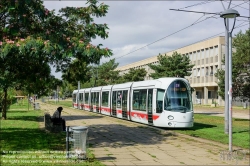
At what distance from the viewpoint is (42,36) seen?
10266 mm

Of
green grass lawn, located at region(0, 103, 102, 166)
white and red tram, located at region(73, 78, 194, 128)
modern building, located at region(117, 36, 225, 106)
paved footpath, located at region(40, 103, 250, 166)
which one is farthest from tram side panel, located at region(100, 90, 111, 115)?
modern building, located at region(117, 36, 225, 106)

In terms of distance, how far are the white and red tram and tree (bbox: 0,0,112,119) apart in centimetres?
649

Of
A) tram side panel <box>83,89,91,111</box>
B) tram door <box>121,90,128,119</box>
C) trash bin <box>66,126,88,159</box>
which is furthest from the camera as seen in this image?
tram side panel <box>83,89,91,111</box>

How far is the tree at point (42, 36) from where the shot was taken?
9500 millimetres

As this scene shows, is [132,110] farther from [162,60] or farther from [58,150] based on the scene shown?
[162,60]

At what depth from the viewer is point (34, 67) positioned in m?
12.7

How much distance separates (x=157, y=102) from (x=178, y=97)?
1.26 metres

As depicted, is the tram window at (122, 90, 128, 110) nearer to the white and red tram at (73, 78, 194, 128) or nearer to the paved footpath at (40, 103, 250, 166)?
Answer: the white and red tram at (73, 78, 194, 128)

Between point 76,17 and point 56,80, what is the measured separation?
349 cm

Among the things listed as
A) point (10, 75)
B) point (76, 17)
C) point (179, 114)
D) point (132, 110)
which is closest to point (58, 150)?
point (10, 75)

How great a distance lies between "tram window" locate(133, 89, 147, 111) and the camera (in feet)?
65.7

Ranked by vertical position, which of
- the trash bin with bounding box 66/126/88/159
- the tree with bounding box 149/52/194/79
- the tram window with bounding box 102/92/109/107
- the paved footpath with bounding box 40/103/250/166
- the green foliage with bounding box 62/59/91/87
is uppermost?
→ the tree with bounding box 149/52/194/79

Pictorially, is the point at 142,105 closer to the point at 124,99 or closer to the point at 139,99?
the point at 139,99

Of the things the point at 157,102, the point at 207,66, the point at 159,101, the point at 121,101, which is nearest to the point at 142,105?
the point at 157,102
